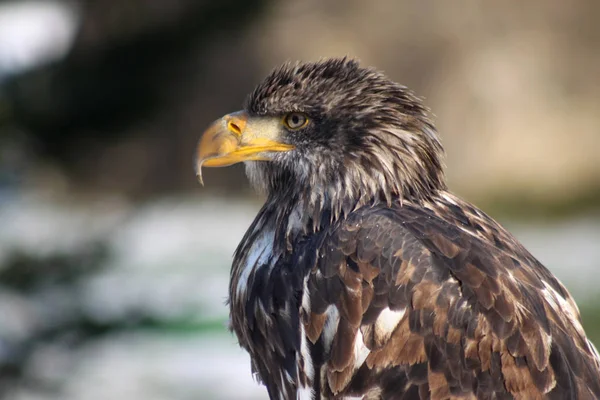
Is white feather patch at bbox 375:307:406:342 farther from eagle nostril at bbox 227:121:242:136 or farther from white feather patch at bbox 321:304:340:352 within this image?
eagle nostril at bbox 227:121:242:136

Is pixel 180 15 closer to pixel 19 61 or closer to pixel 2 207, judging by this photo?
pixel 19 61

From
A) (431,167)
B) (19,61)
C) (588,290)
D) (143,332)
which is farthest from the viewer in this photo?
(19,61)

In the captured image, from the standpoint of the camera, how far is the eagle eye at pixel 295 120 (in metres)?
3.19

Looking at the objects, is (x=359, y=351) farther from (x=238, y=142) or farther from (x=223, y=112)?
(x=223, y=112)

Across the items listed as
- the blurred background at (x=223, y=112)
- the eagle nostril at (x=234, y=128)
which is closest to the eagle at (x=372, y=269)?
the eagle nostril at (x=234, y=128)

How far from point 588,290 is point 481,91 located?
2235mm

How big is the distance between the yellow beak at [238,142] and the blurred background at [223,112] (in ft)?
13.9

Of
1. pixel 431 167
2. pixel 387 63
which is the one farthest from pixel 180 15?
pixel 431 167

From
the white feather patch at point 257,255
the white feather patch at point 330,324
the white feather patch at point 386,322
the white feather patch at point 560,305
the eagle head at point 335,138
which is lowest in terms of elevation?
the white feather patch at point 560,305

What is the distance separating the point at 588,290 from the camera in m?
9.45

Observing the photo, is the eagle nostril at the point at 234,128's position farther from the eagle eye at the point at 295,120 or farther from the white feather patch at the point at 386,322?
the white feather patch at the point at 386,322

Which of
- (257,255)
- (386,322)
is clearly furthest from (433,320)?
(257,255)

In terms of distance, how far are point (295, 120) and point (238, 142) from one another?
196 millimetres

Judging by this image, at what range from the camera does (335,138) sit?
316cm
